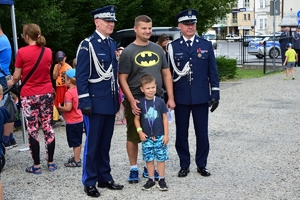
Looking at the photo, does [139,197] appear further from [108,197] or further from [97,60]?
[97,60]

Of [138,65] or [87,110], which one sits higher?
[138,65]

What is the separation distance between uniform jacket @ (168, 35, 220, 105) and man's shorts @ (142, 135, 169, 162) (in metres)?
0.72

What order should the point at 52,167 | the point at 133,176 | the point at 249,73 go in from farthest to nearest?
1. the point at 249,73
2. the point at 52,167
3. the point at 133,176

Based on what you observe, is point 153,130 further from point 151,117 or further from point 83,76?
point 83,76

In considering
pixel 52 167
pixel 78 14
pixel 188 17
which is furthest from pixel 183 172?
pixel 78 14

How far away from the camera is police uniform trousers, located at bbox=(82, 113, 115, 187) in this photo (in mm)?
5824

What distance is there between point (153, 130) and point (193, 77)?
89cm

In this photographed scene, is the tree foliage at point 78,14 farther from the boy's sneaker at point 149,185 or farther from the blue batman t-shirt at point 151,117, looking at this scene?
the boy's sneaker at point 149,185

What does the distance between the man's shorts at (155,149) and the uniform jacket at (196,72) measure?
716 mm

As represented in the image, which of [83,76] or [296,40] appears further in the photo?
[296,40]

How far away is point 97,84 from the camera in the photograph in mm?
5758

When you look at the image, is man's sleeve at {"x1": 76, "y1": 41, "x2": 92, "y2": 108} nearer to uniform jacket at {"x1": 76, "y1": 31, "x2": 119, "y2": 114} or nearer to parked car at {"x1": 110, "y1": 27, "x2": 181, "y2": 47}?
uniform jacket at {"x1": 76, "y1": 31, "x2": 119, "y2": 114}

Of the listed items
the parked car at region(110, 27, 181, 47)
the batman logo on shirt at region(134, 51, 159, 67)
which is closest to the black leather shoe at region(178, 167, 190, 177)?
the batman logo on shirt at region(134, 51, 159, 67)

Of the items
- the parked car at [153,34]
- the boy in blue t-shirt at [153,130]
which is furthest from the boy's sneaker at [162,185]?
the parked car at [153,34]
